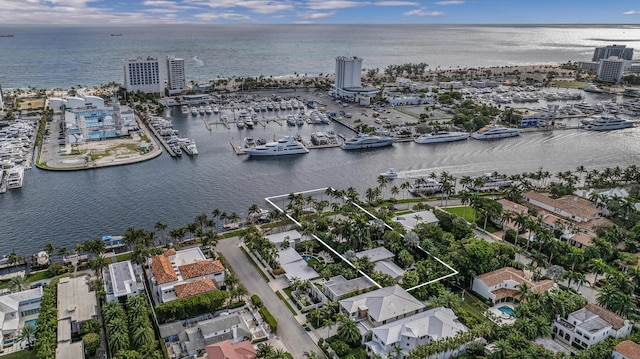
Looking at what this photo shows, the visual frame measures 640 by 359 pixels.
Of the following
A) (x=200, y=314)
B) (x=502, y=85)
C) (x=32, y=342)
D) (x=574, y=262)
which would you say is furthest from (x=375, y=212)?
(x=502, y=85)

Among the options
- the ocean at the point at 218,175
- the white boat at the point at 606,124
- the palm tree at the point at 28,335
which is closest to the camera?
the palm tree at the point at 28,335

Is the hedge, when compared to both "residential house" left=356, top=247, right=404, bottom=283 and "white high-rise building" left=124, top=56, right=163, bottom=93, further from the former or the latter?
"white high-rise building" left=124, top=56, right=163, bottom=93

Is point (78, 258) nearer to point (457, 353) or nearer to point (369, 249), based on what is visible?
point (369, 249)

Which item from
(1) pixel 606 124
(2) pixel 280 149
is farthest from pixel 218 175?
(1) pixel 606 124

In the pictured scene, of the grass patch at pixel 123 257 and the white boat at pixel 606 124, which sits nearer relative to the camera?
the grass patch at pixel 123 257

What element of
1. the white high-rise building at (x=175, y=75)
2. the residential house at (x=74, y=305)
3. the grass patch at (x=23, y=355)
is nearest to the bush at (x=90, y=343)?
the residential house at (x=74, y=305)

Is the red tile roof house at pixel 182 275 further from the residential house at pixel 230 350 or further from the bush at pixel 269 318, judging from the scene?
the residential house at pixel 230 350
